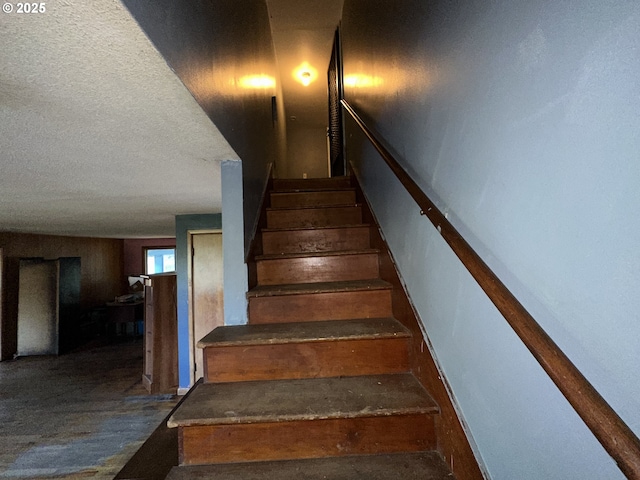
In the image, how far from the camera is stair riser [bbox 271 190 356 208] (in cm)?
286

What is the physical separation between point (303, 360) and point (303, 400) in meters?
0.24

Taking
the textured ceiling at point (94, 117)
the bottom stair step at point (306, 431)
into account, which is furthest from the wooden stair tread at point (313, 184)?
the bottom stair step at point (306, 431)

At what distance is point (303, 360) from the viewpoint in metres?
1.47

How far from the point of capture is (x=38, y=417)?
148 inches

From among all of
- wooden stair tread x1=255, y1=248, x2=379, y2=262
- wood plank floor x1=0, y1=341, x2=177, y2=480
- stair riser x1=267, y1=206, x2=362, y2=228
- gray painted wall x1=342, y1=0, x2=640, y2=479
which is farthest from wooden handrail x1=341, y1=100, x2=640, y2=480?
wood plank floor x1=0, y1=341, x2=177, y2=480

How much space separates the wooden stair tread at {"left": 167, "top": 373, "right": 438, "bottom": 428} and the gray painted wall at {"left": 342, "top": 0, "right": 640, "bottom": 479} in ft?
0.73

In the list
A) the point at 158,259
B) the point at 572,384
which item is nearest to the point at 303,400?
the point at 572,384

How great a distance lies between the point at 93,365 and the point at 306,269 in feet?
17.6

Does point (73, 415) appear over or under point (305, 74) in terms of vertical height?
under

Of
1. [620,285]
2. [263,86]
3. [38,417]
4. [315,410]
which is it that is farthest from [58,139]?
[38,417]

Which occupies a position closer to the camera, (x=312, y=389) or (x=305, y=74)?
(x=312, y=389)

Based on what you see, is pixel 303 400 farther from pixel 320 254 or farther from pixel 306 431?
pixel 320 254

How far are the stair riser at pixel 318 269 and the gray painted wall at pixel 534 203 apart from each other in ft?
2.65

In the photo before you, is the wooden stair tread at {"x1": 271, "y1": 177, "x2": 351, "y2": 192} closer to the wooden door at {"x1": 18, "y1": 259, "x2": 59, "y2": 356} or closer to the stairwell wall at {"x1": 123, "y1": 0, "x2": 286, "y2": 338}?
the stairwell wall at {"x1": 123, "y1": 0, "x2": 286, "y2": 338}
